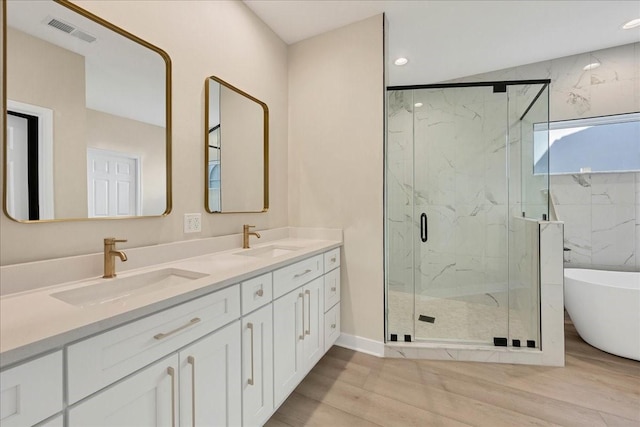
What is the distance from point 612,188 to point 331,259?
2.98m

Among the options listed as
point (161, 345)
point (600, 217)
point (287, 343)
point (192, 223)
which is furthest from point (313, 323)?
point (600, 217)

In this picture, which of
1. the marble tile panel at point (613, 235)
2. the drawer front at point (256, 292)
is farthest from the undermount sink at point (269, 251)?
the marble tile panel at point (613, 235)

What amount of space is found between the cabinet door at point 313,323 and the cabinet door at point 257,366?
1.22 feet

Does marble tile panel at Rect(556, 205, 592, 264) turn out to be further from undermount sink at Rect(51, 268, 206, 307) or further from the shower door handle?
undermount sink at Rect(51, 268, 206, 307)

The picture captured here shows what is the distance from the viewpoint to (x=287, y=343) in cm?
155

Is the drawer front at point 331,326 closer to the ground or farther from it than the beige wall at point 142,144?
closer to the ground

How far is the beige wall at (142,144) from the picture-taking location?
4.09 ft

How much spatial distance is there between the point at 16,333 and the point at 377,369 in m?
1.96

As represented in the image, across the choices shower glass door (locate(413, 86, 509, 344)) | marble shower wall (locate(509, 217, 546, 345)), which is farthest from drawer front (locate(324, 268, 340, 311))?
marble shower wall (locate(509, 217, 546, 345))

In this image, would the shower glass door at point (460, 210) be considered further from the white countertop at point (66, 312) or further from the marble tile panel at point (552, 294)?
the white countertop at point (66, 312)

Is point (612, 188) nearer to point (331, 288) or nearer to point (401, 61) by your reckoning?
point (401, 61)

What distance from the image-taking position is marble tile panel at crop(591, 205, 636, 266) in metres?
2.78

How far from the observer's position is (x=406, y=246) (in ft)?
8.55

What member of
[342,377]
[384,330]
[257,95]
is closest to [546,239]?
[384,330]
